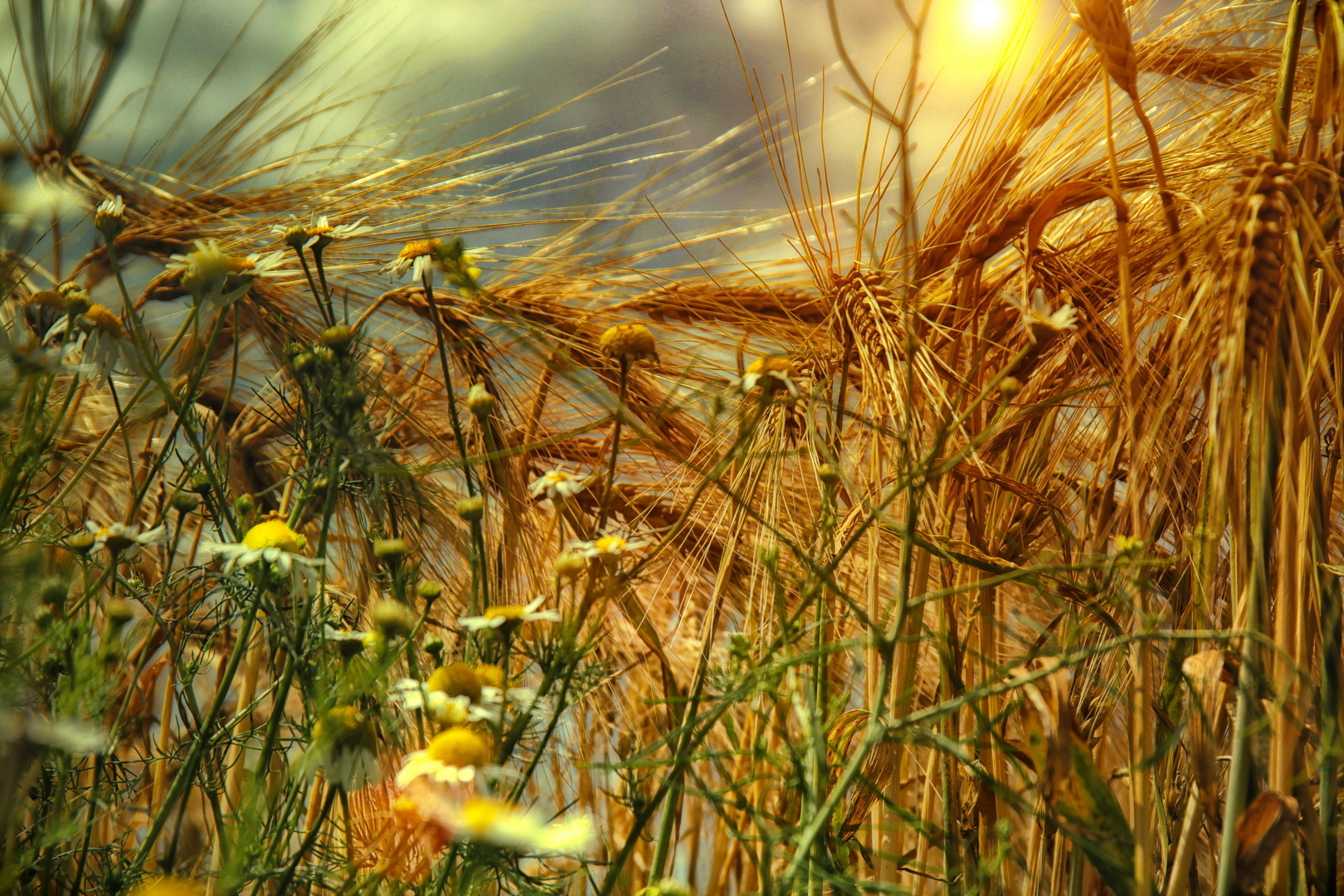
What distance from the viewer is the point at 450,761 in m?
0.33

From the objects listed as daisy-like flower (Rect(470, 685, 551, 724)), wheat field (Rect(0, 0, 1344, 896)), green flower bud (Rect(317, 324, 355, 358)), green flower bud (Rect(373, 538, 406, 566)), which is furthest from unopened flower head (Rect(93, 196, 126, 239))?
daisy-like flower (Rect(470, 685, 551, 724))

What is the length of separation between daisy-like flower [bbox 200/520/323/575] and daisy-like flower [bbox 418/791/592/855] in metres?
0.14

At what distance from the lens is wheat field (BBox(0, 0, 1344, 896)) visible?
347 mm

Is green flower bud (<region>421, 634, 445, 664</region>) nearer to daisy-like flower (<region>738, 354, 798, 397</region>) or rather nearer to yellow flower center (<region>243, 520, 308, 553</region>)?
yellow flower center (<region>243, 520, 308, 553</region>)

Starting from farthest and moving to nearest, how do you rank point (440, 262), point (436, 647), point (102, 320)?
point (102, 320) < point (436, 647) < point (440, 262)

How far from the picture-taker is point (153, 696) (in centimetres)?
88

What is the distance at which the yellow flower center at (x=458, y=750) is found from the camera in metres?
0.33

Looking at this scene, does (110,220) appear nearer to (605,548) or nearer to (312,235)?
(312,235)

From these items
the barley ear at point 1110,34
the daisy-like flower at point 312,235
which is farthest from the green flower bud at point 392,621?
the barley ear at point 1110,34

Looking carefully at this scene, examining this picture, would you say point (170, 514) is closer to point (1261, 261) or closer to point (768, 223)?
point (768, 223)

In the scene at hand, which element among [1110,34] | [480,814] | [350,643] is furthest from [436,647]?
[1110,34]

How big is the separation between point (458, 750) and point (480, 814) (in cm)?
5

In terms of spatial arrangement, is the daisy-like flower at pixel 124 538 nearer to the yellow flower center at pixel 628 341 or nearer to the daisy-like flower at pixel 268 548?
the daisy-like flower at pixel 268 548

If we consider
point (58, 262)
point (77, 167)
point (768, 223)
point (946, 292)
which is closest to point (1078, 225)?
point (946, 292)
